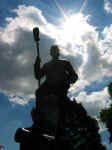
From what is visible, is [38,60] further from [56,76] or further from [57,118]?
[57,118]

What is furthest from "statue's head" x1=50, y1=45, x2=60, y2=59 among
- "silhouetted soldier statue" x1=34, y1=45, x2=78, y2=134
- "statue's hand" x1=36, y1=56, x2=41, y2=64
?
"statue's hand" x1=36, y1=56, x2=41, y2=64

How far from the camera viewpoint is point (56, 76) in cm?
696

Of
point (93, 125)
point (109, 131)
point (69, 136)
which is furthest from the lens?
point (109, 131)

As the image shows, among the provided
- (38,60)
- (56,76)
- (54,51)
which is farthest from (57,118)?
(54,51)

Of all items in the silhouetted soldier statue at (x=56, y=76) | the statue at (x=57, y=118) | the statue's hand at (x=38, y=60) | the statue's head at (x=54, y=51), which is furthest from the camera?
the statue's head at (x=54, y=51)

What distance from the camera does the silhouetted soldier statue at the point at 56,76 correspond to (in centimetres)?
674

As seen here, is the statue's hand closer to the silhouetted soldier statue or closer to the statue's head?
the silhouetted soldier statue

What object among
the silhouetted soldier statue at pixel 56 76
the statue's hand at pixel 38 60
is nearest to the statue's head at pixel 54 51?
the silhouetted soldier statue at pixel 56 76

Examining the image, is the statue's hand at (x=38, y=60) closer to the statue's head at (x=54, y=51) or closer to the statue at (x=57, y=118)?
the statue at (x=57, y=118)

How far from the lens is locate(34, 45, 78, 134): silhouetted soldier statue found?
674 cm

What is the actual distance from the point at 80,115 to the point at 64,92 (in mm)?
1006

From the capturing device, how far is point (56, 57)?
7535mm

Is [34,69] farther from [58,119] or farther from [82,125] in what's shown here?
[82,125]

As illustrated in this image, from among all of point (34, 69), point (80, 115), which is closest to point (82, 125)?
point (80, 115)
